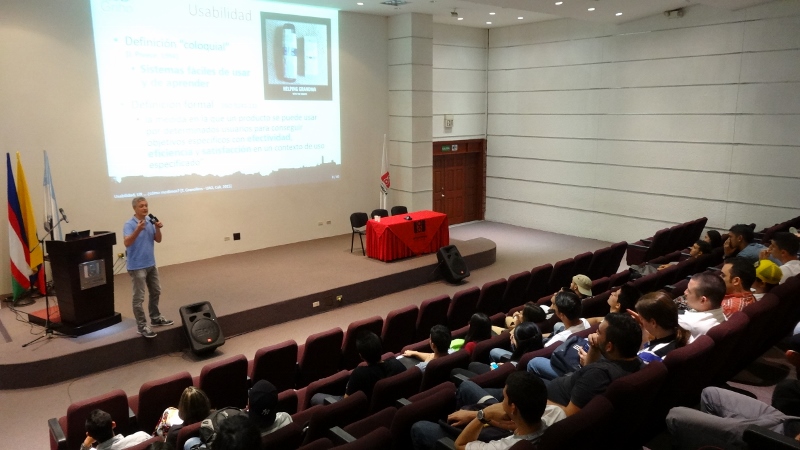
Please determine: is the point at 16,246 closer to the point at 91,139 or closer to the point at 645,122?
the point at 91,139

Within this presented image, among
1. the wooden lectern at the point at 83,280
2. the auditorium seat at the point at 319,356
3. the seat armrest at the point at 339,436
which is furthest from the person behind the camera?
the wooden lectern at the point at 83,280

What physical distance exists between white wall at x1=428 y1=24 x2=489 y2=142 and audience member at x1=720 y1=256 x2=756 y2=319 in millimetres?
7921

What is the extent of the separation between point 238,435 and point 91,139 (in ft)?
22.1

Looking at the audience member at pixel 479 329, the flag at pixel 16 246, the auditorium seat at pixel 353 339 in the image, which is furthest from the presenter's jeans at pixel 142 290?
the audience member at pixel 479 329

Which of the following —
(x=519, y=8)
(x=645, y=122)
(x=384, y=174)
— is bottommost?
(x=384, y=174)

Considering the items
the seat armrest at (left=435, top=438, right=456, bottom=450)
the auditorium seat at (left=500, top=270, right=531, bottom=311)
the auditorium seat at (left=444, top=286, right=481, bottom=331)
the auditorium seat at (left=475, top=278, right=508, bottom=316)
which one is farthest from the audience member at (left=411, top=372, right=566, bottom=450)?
the auditorium seat at (left=500, top=270, right=531, bottom=311)

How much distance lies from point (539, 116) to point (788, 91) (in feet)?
14.3

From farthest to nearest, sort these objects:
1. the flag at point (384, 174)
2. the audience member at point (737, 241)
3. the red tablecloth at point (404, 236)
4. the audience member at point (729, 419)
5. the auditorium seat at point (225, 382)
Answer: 1. the flag at point (384, 174)
2. the red tablecloth at point (404, 236)
3. the audience member at point (737, 241)
4. the auditorium seat at point (225, 382)
5. the audience member at point (729, 419)

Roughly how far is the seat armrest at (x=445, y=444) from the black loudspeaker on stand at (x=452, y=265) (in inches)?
218

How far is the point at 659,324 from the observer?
331cm

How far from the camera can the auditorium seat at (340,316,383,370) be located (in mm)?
4938

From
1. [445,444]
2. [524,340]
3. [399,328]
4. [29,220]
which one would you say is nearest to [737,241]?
[524,340]

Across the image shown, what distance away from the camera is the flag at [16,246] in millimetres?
6342

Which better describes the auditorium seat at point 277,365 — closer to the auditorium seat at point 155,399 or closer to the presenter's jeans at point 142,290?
the auditorium seat at point 155,399
